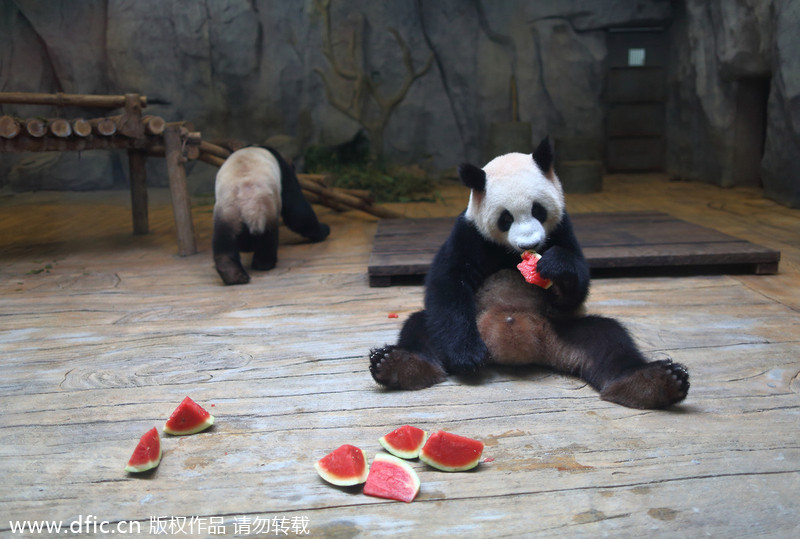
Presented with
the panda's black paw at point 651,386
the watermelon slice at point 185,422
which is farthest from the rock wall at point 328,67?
the watermelon slice at point 185,422

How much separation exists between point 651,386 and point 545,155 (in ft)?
3.34

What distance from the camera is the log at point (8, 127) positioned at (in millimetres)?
5121

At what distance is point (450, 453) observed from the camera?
6.81ft

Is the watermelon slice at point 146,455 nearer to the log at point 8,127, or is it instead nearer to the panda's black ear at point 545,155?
the panda's black ear at point 545,155

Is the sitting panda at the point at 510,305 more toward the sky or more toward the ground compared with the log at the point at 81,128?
more toward the ground

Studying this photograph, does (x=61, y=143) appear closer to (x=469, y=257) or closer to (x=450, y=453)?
(x=469, y=257)

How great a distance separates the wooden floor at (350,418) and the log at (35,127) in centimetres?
137

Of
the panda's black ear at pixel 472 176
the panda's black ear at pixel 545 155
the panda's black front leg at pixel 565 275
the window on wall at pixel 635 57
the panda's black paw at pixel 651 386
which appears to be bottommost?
the panda's black paw at pixel 651 386

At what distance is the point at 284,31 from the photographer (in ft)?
33.9

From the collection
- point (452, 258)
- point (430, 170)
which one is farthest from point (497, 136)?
point (452, 258)

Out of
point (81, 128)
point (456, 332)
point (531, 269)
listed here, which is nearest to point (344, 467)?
point (456, 332)

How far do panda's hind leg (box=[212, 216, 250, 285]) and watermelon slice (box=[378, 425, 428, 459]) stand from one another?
9.44ft

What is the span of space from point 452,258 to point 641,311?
4.95 ft

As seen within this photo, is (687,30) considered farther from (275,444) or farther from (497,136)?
(275,444)
